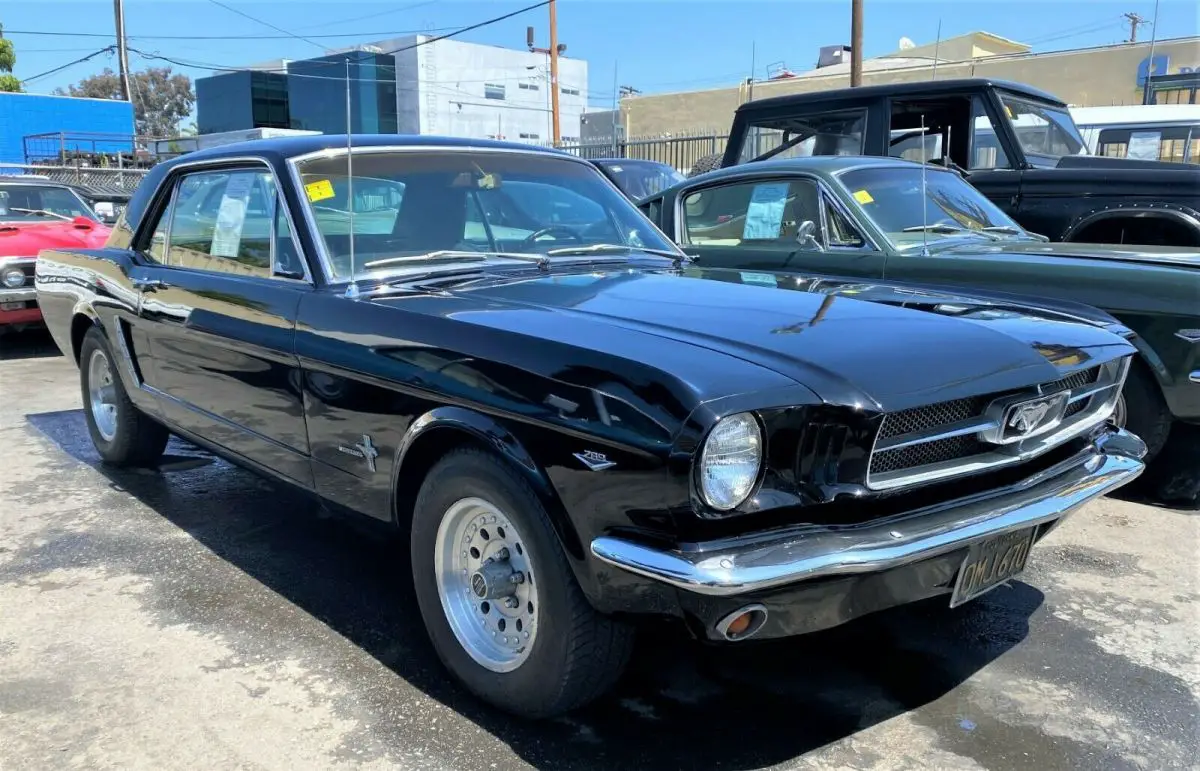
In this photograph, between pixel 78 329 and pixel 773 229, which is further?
pixel 773 229

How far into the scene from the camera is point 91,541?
4145mm

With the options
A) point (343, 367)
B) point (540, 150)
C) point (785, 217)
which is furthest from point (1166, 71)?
point (343, 367)

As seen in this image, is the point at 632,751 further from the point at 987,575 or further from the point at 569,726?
the point at 987,575

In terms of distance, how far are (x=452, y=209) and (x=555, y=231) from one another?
0.43 meters

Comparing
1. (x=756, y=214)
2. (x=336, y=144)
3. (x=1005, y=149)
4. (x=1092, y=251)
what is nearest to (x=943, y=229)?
(x=1092, y=251)

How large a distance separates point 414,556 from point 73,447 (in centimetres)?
382

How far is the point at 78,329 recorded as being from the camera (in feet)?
17.1

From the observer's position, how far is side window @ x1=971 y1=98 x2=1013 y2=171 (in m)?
6.81

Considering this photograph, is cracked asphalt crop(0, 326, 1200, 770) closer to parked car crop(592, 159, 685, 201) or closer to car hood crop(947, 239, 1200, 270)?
car hood crop(947, 239, 1200, 270)

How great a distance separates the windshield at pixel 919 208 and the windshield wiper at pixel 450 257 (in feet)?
7.95

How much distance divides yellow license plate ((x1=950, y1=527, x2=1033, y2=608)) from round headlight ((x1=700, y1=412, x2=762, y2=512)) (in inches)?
25.8

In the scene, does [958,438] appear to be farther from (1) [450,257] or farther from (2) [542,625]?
(1) [450,257]

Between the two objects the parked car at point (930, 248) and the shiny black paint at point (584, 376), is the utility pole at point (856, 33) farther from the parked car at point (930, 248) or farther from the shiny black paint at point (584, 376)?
the shiny black paint at point (584, 376)

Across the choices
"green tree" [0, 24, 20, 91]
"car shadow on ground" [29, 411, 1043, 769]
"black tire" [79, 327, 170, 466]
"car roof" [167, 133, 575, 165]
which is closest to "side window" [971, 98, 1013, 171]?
"car roof" [167, 133, 575, 165]
